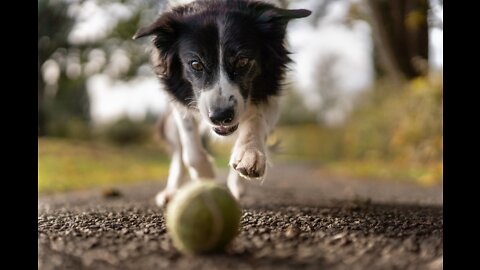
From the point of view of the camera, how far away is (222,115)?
11.5ft

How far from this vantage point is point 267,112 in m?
4.32

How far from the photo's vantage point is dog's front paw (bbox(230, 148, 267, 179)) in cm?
342

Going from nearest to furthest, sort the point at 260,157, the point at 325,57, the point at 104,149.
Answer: the point at 260,157 < the point at 104,149 < the point at 325,57

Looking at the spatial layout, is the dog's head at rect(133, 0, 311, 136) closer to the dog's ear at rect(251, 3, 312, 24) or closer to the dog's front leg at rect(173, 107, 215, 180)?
the dog's ear at rect(251, 3, 312, 24)

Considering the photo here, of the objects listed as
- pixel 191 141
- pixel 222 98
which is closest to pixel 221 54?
pixel 222 98

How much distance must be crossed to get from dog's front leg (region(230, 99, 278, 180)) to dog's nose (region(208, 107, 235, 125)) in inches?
9.9

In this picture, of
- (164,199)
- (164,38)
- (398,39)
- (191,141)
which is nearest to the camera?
(164,38)

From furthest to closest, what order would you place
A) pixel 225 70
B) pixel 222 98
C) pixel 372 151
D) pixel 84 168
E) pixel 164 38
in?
1. pixel 372 151
2. pixel 84 168
3. pixel 164 38
4. pixel 225 70
5. pixel 222 98

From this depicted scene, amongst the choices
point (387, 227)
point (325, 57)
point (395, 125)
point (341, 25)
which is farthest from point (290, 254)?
point (325, 57)

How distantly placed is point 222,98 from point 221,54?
377mm

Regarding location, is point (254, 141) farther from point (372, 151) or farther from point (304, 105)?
point (304, 105)

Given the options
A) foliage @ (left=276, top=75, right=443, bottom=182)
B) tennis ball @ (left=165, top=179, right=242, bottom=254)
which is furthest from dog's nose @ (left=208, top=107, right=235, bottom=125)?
foliage @ (left=276, top=75, right=443, bottom=182)

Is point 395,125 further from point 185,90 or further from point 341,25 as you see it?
point 185,90
